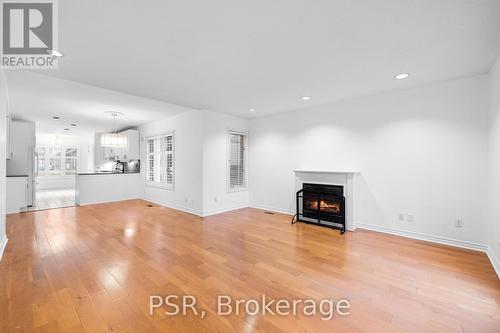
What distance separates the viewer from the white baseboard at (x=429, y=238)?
10.5ft

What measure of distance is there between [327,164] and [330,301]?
324 cm

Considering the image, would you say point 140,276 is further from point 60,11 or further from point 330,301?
point 60,11

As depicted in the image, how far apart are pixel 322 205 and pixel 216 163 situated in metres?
2.78

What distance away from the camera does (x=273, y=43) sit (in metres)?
2.34

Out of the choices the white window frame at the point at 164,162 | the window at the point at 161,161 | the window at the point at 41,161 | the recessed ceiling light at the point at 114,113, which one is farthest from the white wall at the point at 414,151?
the window at the point at 41,161

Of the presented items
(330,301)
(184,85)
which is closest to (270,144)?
(184,85)

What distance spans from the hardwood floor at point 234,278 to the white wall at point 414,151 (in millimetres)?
522

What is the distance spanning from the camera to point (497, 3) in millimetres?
1723

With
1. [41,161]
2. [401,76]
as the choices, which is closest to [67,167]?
[41,161]

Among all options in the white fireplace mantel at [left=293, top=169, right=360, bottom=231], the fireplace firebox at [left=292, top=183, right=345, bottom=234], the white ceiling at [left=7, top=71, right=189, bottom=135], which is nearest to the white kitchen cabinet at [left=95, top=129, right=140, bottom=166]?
the white ceiling at [left=7, top=71, right=189, bottom=135]

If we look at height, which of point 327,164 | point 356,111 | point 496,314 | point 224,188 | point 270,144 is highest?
point 356,111

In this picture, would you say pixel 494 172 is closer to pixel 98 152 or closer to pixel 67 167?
pixel 98 152

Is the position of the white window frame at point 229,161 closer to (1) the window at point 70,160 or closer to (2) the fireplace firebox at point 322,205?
→ (2) the fireplace firebox at point 322,205

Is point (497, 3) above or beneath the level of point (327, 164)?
above
